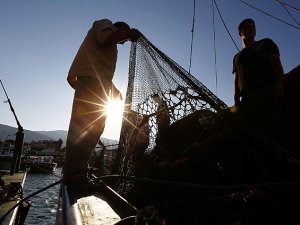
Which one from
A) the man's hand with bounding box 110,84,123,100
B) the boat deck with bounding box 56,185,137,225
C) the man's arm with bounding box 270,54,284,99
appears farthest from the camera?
the man's arm with bounding box 270,54,284,99

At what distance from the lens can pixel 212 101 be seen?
3324mm

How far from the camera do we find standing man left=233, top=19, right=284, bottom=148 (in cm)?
343

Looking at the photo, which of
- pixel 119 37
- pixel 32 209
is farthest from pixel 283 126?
pixel 32 209

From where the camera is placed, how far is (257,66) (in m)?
3.79

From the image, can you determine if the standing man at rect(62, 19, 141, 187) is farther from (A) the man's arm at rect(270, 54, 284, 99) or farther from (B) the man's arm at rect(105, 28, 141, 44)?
(A) the man's arm at rect(270, 54, 284, 99)

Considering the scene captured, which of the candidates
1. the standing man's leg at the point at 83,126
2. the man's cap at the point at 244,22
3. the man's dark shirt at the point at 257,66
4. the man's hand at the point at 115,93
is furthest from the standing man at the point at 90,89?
the man's cap at the point at 244,22

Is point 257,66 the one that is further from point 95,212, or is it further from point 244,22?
point 95,212

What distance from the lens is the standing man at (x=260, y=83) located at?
11.3ft

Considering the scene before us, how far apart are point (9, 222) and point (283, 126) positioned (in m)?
3.92

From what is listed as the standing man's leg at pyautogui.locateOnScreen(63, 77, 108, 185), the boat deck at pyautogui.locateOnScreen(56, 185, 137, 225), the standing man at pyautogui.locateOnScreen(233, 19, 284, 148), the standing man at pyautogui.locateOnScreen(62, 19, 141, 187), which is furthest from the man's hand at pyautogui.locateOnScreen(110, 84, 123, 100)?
the standing man at pyautogui.locateOnScreen(233, 19, 284, 148)

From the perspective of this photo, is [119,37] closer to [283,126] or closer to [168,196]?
[283,126]

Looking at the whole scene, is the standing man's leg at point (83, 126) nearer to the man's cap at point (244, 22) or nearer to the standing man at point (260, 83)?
the standing man at point (260, 83)

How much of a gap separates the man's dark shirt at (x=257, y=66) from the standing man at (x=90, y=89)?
6.70ft

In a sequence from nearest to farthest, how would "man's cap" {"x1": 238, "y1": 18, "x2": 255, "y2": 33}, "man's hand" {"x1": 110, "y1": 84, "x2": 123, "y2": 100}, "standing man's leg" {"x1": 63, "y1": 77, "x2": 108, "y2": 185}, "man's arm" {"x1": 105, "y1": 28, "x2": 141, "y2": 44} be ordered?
1. "standing man's leg" {"x1": 63, "y1": 77, "x2": 108, "y2": 185}
2. "man's arm" {"x1": 105, "y1": 28, "x2": 141, "y2": 44}
3. "man's hand" {"x1": 110, "y1": 84, "x2": 123, "y2": 100}
4. "man's cap" {"x1": 238, "y1": 18, "x2": 255, "y2": 33}
